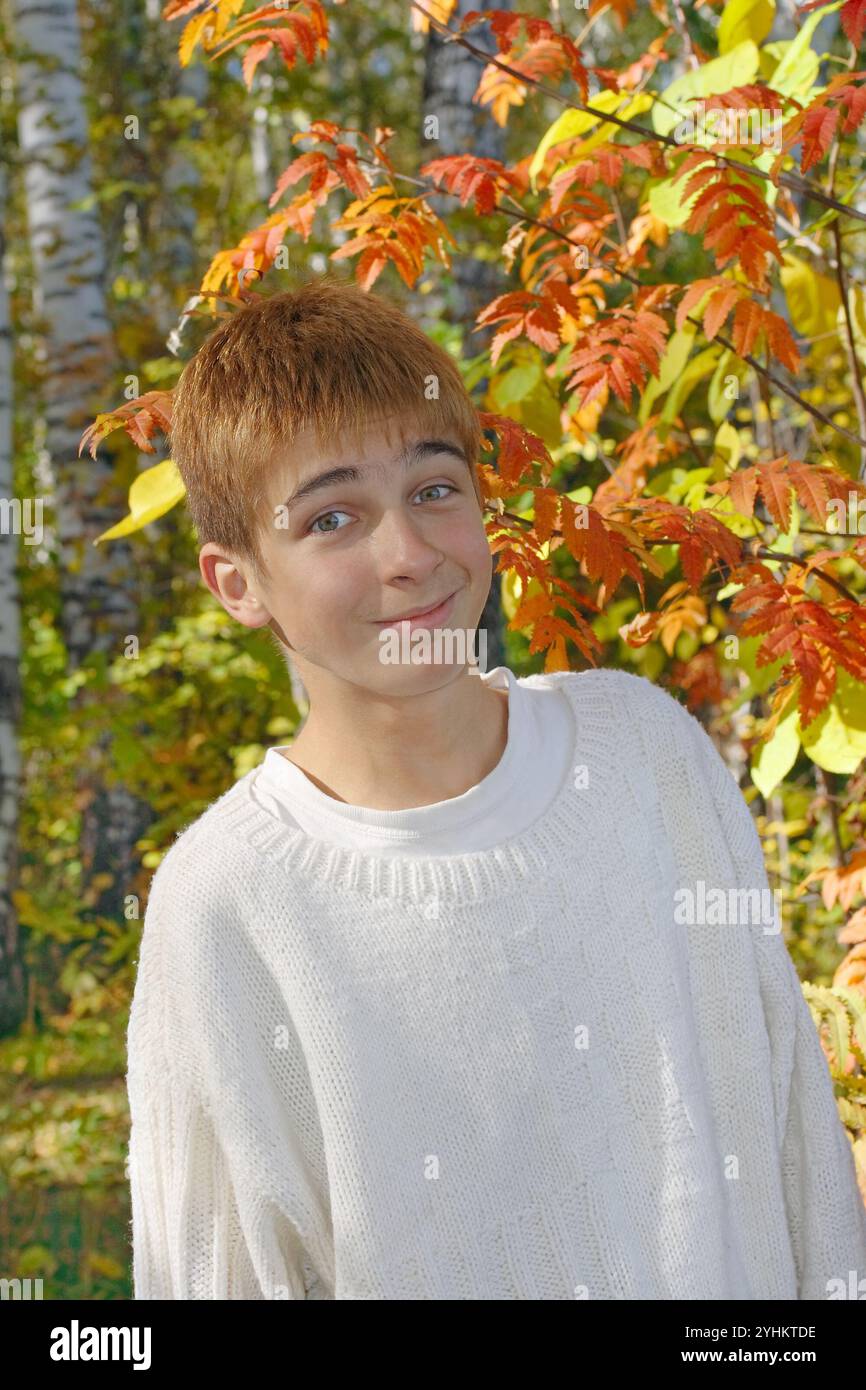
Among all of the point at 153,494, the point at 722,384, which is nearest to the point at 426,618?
the point at 153,494

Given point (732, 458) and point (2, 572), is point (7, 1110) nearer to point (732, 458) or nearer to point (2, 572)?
point (2, 572)

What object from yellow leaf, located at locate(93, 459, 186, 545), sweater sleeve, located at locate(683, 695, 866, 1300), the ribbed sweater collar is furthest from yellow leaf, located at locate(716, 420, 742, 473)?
the ribbed sweater collar

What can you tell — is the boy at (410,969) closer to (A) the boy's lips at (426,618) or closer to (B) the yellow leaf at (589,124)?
(A) the boy's lips at (426,618)

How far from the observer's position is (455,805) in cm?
148

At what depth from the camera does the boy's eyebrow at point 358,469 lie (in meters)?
1.38

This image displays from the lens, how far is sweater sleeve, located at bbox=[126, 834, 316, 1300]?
142 cm

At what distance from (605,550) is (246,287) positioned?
714mm

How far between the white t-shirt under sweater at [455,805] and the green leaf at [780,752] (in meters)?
0.85

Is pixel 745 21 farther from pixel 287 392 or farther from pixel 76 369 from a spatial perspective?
pixel 76 369

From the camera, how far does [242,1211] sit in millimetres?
1414

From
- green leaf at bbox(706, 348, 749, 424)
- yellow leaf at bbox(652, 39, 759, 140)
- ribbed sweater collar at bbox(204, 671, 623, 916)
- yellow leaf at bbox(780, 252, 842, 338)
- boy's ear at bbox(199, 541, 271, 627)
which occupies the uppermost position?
yellow leaf at bbox(652, 39, 759, 140)

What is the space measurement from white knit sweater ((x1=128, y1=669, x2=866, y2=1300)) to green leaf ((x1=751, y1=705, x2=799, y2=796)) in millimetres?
829

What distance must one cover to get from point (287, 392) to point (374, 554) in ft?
0.58

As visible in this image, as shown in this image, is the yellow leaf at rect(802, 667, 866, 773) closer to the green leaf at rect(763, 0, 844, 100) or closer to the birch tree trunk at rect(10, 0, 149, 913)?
the green leaf at rect(763, 0, 844, 100)
